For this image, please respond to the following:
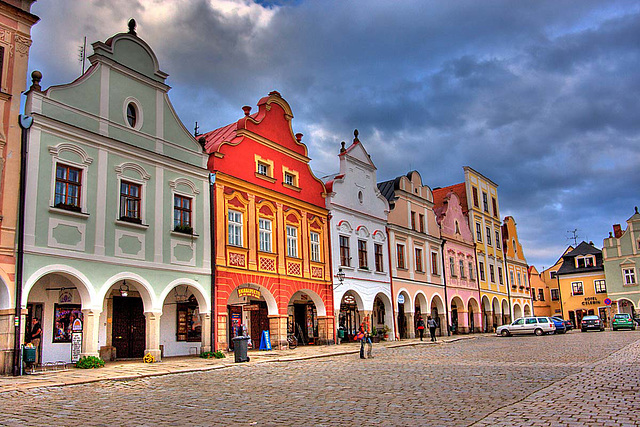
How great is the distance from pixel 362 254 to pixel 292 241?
7.01m

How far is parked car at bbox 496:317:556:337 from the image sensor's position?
43469 mm

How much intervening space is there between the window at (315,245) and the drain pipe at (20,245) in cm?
1582

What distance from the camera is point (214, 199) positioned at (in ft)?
82.7

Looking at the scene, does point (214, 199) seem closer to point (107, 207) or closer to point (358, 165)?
point (107, 207)

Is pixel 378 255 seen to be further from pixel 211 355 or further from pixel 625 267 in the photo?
pixel 625 267

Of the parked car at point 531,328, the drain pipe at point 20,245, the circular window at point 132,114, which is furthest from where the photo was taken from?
the parked car at point 531,328

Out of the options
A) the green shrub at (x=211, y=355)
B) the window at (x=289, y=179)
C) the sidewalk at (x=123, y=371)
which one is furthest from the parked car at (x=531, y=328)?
the green shrub at (x=211, y=355)

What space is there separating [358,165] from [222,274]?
47.8ft

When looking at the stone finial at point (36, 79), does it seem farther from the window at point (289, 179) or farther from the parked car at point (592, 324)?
the parked car at point (592, 324)

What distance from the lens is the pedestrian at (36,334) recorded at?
19109 mm

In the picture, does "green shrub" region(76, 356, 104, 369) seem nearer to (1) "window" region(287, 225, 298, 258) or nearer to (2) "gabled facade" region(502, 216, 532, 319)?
(1) "window" region(287, 225, 298, 258)

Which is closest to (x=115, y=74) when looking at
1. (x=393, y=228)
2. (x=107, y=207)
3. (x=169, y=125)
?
(x=169, y=125)

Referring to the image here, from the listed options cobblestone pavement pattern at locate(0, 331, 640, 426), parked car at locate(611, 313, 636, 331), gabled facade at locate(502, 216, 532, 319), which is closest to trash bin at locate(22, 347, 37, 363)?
cobblestone pavement pattern at locate(0, 331, 640, 426)

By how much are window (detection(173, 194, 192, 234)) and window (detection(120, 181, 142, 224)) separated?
177 cm
